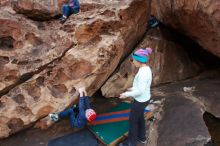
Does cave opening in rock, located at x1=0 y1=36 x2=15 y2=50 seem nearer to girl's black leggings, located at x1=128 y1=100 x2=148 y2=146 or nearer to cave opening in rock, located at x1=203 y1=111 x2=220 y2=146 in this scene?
girl's black leggings, located at x1=128 y1=100 x2=148 y2=146

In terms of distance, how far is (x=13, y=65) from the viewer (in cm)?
492

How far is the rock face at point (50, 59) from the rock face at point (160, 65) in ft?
1.72

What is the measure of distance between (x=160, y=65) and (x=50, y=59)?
7.43 ft

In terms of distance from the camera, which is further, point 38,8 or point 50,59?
point 38,8

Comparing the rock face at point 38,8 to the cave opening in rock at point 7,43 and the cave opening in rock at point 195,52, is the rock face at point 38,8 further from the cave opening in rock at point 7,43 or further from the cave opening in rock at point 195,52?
the cave opening in rock at point 195,52

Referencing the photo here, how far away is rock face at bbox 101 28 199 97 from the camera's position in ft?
19.1

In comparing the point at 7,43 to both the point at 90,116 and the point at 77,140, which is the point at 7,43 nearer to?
the point at 90,116

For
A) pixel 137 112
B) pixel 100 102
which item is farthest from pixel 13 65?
pixel 137 112

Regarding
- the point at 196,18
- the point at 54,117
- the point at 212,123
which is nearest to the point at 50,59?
the point at 54,117

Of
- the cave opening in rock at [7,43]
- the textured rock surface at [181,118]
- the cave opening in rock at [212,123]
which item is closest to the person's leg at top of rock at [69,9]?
the cave opening in rock at [7,43]

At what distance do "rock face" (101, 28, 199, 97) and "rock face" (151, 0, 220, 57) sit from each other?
39 cm

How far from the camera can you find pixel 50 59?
5.09 m

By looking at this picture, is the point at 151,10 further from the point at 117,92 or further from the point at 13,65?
the point at 13,65

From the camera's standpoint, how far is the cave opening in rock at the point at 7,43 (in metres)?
5.05
